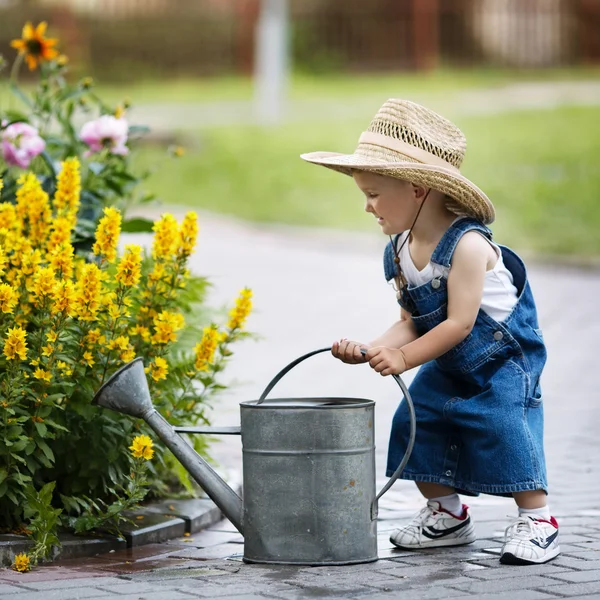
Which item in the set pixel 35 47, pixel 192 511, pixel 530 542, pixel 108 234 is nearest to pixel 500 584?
pixel 530 542

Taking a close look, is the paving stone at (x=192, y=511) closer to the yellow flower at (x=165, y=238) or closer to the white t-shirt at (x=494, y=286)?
the yellow flower at (x=165, y=238)

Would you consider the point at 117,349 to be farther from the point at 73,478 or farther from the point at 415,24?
the point at 415,24

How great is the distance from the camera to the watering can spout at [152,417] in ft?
10.4

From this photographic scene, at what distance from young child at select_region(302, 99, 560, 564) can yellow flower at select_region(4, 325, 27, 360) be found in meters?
0.80

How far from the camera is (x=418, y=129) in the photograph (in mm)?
3406

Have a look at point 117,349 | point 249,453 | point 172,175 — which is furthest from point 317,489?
point 172,175

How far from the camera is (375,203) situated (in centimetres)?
341

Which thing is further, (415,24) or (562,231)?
(415,24)

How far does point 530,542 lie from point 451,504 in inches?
13.0

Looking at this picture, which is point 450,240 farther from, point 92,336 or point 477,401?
point 92,336

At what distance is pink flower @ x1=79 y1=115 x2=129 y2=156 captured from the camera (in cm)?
446

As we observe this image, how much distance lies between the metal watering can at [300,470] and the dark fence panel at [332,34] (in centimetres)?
1972

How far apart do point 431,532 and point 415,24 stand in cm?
1971

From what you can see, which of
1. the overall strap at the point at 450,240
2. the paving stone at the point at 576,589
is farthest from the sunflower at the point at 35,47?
the paving stone at the point at 576,589
